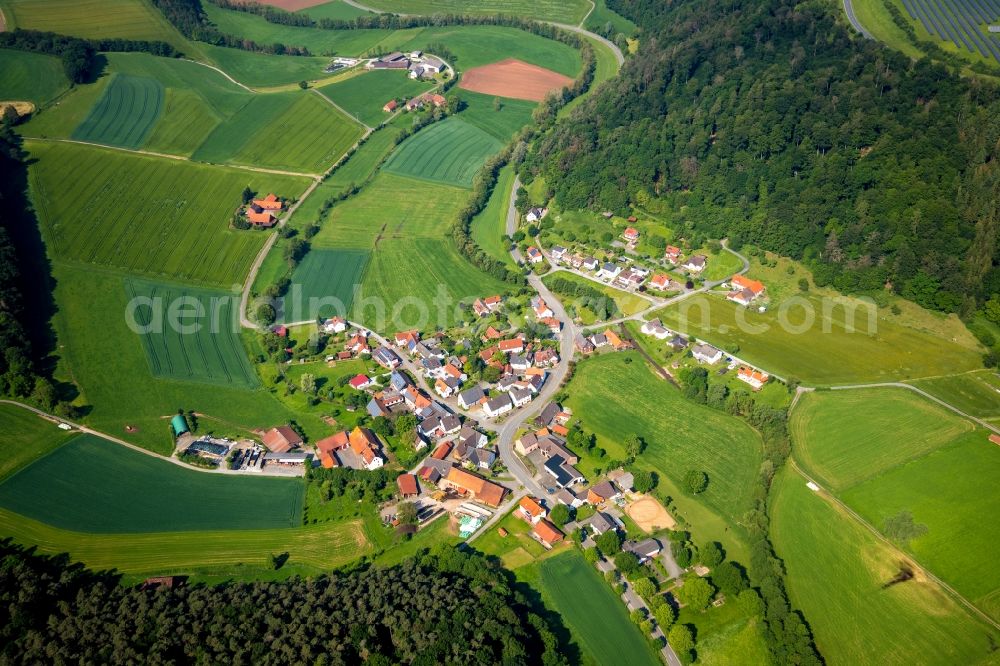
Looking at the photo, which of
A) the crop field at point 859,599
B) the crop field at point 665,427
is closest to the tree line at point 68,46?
the crop field at point 665,427

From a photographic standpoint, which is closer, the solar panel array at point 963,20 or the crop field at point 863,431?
the crop field at point 863,431

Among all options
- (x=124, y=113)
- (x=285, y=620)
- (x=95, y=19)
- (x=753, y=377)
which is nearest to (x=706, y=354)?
(x=753, y=377)

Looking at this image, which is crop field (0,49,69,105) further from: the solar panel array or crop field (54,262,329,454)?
the solar panel array

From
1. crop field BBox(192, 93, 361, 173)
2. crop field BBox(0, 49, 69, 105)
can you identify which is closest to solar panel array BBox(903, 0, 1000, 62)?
crop field BBox(192, 93, 361, 173)

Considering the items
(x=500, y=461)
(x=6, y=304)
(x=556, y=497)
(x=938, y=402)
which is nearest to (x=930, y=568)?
(x=938, y=402)

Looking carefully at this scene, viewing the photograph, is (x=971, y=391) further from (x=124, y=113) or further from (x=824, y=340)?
(x=124, y=113)

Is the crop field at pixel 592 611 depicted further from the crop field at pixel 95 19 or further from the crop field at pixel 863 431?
the crop field at pixel 95 19
